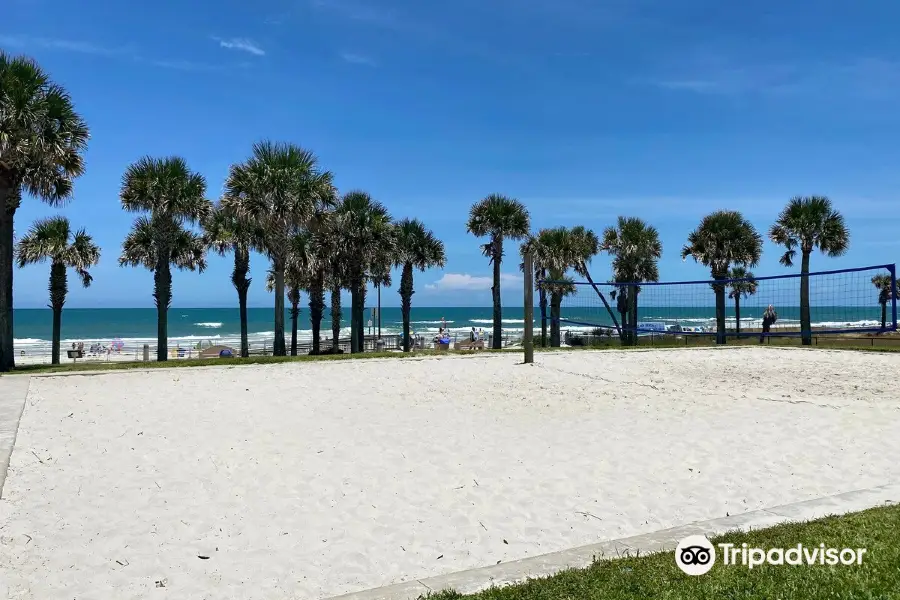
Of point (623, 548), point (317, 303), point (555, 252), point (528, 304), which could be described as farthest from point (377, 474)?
point (555, 252)

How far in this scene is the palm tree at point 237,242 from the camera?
26.4 meters

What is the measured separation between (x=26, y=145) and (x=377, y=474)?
15.6m

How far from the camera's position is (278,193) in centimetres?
2142

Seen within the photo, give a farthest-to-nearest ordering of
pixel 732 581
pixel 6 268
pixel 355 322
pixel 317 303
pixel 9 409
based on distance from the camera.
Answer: pixel 317 303
pixel 355 322
pixel 6 268
pixel 9 409
pixel 732 581

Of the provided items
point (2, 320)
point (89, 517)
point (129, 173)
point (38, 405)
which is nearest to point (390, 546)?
point (89, 517)

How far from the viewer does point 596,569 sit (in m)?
3.36

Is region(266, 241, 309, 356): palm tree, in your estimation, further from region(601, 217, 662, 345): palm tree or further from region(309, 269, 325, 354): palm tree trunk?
region(601, 217, 662, 345): palm tree

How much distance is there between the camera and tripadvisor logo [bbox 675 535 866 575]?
336cm

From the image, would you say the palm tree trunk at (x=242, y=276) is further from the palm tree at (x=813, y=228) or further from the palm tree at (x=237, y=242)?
the palm tree at (x=813, y=228)

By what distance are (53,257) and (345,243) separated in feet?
38.1

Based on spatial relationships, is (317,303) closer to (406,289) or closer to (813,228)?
(406,289)

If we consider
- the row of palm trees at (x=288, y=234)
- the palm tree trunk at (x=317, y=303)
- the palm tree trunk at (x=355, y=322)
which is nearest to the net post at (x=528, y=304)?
the row of palm trees at (x=288, y=234)

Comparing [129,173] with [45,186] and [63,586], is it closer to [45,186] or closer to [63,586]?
[45,186]

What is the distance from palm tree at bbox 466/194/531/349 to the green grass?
26834 millimetres
